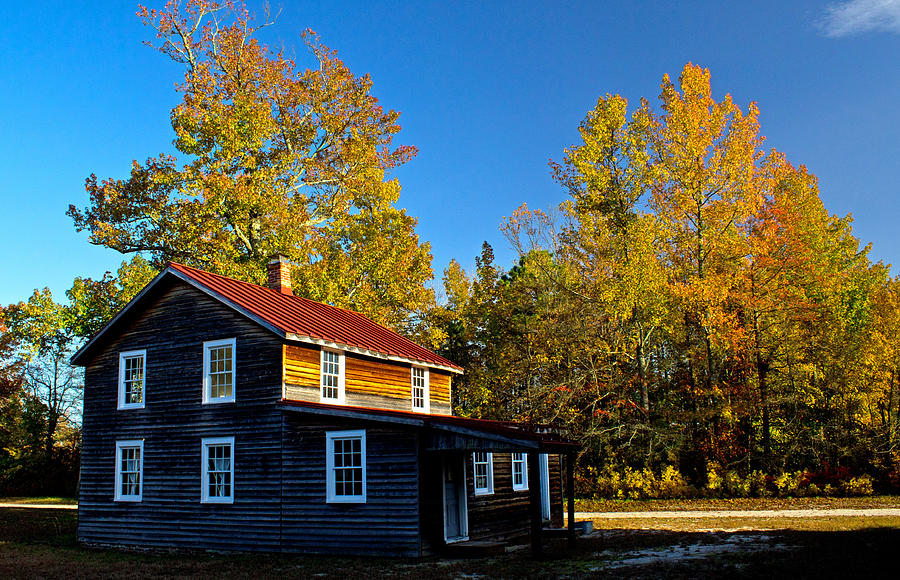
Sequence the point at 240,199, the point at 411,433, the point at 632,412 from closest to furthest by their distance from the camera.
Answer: the point at 411,433 → the point at 240,199 → the point at 632,412

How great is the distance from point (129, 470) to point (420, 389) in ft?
32.4

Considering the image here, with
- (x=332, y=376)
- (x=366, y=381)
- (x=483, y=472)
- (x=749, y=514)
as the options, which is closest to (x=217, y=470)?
(x=332, y=376)

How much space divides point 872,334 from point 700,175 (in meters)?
10.2

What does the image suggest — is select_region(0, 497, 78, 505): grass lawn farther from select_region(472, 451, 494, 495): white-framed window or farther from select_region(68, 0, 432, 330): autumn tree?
select_region(472, 451, 494, 495): white-framed window

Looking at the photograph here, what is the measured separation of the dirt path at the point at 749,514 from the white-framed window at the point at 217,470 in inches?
483

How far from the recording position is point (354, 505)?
17.9 metres

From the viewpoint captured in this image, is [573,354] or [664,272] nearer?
[664,272]

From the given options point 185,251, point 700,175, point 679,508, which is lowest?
point 679,508

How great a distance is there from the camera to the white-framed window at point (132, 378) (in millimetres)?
22625

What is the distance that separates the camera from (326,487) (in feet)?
59.9

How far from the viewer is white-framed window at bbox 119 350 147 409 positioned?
22.6 m

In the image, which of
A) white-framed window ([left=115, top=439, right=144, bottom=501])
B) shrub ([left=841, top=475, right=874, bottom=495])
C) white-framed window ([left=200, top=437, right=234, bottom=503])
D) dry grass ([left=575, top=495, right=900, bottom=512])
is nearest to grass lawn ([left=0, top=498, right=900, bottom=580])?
white-framed window ([left=200, top=437, right=234, bottom=503])

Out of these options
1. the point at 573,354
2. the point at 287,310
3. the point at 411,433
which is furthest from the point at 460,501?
the point at 573,354

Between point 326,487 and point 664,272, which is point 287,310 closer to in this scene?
point 326,487
